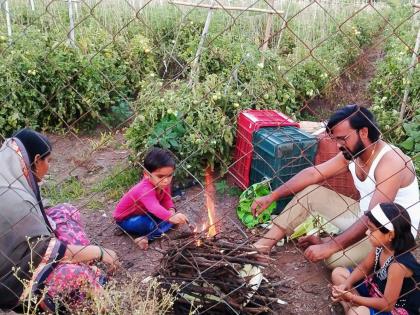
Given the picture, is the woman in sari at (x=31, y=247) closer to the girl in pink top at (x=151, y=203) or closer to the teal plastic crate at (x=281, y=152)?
the girl in pink top at (x=151, y=203)

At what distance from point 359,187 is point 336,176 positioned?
0.61 metres

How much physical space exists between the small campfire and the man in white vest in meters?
0.36

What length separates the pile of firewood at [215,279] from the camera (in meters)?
2.51

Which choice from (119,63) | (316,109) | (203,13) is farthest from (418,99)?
(203,13)

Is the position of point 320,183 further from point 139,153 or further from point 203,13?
point 203,13

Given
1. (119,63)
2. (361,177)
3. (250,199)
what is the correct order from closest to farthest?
(361,177)
(250,199)
(119,63)

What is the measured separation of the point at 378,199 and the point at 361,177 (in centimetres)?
38

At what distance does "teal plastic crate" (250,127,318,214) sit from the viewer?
13.1 feet

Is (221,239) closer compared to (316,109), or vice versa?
(221,239)

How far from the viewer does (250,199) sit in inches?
161

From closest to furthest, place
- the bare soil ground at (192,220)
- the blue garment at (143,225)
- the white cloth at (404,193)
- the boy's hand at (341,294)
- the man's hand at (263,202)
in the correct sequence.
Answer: the boy's hand at (341,294), the white cloth at (404,193), the bare soil ground at (192,220), the man's hand at (263,202), the blue garment at (143,225)

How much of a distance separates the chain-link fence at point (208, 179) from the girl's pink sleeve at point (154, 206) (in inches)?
0.6

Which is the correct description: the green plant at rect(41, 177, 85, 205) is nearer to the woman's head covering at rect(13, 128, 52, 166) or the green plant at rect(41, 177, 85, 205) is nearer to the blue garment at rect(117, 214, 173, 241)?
the blue garment at rect(117, 214, 173, 241)

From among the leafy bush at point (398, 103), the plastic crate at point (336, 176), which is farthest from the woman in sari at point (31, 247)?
the leafy bush at point (398, 103)
